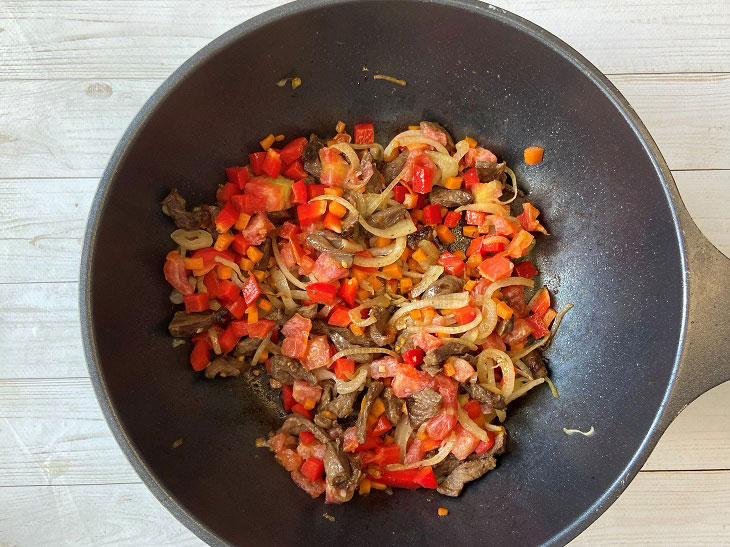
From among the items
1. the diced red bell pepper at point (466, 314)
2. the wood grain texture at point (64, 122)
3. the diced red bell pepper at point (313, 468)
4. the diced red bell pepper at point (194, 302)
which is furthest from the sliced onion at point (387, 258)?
the wood grain texture at point (64, 122)

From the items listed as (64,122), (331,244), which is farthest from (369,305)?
(64,122)

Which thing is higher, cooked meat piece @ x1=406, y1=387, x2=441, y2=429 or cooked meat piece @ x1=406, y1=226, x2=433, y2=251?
cooked meat piece @ x1=406, y1=226, x2=433, y2=251

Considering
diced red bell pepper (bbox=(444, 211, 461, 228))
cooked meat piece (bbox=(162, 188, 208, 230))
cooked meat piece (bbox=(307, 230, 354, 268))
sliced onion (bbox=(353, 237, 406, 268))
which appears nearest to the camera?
cooked meat piece (bbox=(162, 188, 208, 230))

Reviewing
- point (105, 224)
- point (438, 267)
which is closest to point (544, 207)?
point (438, 267)

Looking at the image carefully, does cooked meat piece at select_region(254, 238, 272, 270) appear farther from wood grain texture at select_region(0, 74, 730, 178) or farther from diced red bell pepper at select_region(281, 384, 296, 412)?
wood grain texture at select_region(0, 74, 730, 178)

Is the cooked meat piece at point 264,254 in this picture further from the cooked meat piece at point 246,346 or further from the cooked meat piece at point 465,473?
the cooked meat piece at point 465,473

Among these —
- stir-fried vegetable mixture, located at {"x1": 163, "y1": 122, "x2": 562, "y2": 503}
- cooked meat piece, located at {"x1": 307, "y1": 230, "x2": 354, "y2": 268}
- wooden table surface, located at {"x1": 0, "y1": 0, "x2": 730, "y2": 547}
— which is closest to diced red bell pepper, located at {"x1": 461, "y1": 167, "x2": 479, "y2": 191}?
stir-fried vegetable mixture, located at {"x1": 163, "y1": 122, "x2": 562, "y2": 503}

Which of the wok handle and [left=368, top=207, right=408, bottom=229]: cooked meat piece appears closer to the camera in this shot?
the wok handle
